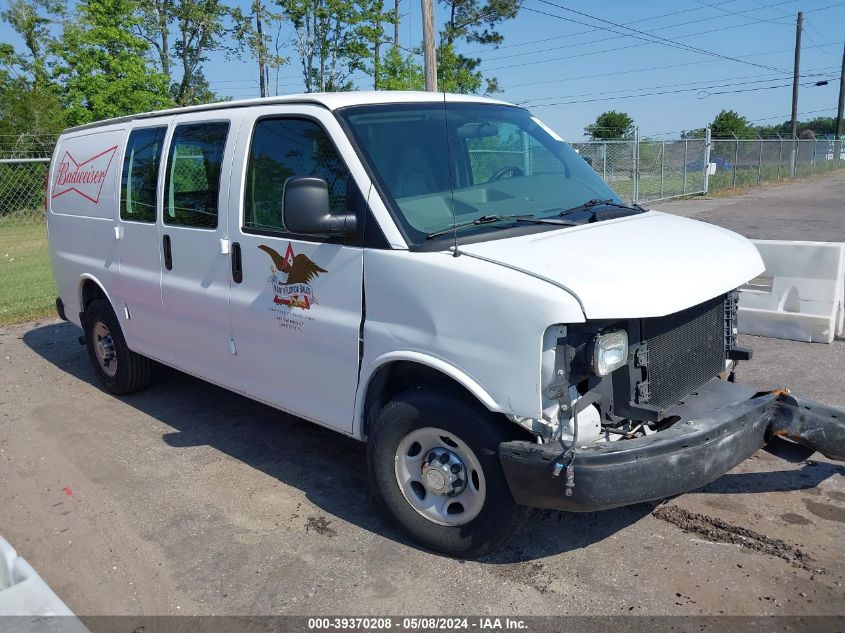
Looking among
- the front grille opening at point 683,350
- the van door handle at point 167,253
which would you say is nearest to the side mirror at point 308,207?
the front grille opening at point 683,350

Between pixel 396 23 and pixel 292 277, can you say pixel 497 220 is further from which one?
pixel 396 23

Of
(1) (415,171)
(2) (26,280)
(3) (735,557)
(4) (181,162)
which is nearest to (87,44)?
(2) (26,280)

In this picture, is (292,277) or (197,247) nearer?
(292,277)

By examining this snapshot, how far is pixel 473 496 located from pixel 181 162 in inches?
124

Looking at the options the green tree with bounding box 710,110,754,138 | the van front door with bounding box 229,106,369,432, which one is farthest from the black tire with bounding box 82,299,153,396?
the green tree with bounding box 710,110,754,138

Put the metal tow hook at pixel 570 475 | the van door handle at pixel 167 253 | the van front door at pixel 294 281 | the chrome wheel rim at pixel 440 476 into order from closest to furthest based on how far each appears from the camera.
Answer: the metal tow hook at pixel 570 475 < the chrome wheel rim at pixel 440 476 < the van front door at pixel 294 281 < the van door handle at pixel 167 253

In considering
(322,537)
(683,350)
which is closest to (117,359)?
(322,537)

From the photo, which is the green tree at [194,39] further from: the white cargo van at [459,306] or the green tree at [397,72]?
the white cargo van at [459,306]

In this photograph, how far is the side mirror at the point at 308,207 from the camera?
3.65 meters

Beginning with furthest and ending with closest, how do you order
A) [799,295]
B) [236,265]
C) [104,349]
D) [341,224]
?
[799,295] → [104,349] → [236,265] → [341,224]

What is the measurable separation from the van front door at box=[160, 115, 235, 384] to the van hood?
196 cm

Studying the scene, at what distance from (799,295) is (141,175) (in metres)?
5.91

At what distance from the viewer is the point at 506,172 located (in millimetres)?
4324

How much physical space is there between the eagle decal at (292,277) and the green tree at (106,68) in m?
24.5
